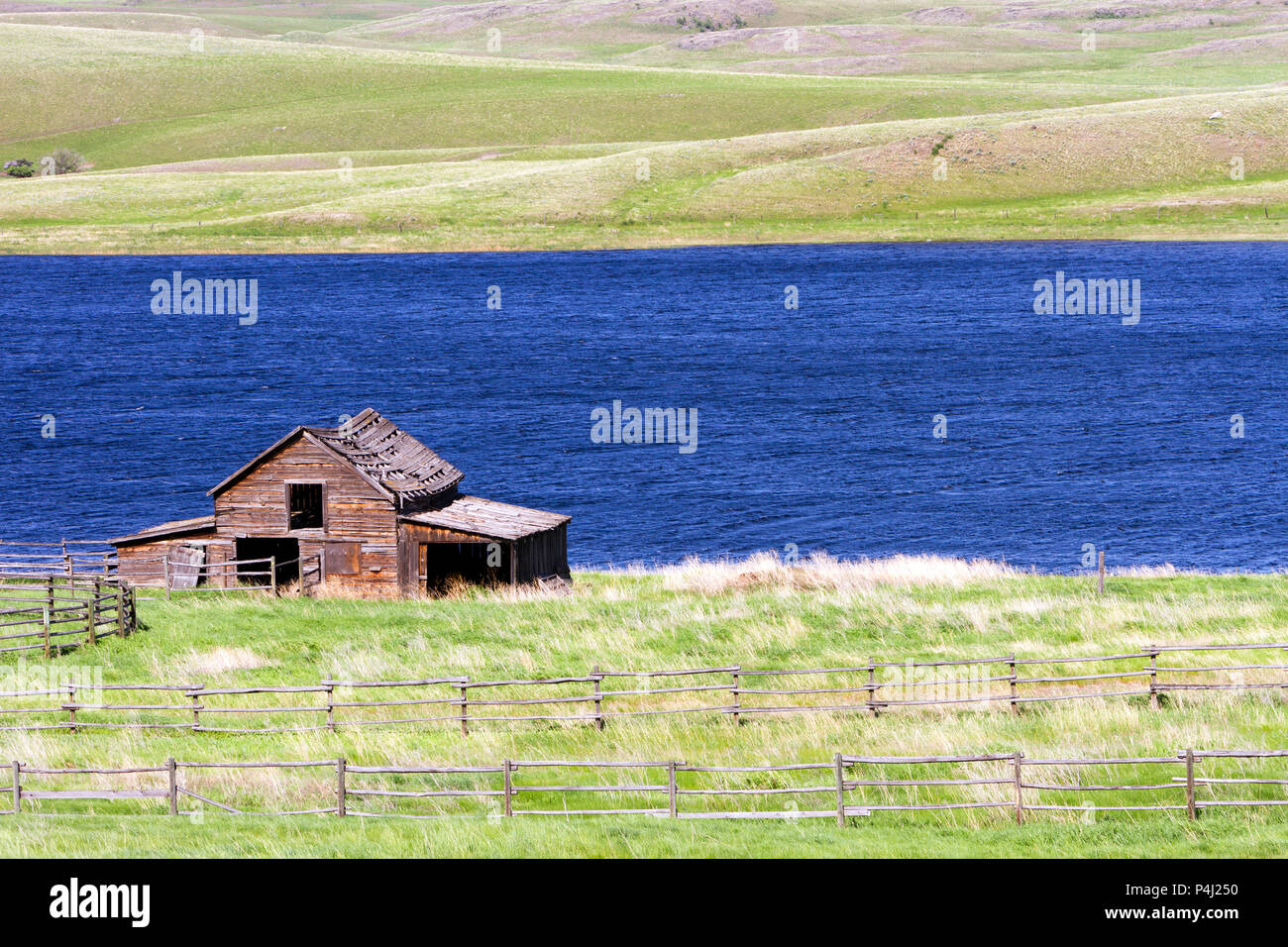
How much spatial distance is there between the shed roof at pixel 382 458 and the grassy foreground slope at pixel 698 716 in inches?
149

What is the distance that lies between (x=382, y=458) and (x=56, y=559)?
1185 cm

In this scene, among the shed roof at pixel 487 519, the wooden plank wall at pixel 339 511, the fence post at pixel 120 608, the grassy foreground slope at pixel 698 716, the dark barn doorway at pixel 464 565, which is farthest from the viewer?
the dark barn doorway at pixel 464 565

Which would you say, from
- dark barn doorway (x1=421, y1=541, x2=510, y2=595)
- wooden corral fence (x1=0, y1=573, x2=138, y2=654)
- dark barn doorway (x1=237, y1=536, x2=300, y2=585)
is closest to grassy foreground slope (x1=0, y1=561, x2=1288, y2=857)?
wooden corral fence (x1=0, y1=573, x2=138, y2=654)

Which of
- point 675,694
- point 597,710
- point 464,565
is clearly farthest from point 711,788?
point 464,565

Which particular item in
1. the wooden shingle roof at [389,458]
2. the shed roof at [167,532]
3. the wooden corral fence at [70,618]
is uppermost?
the wooden shingle roof at [389,458]

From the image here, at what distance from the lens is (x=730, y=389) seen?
295 feet

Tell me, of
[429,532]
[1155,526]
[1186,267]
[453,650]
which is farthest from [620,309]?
[453,650]

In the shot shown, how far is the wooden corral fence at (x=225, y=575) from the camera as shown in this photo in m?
43.2

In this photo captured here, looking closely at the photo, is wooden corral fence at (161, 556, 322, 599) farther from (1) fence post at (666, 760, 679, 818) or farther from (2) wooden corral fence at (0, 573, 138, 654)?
(1) fence post at (666, 760, 679, 818)

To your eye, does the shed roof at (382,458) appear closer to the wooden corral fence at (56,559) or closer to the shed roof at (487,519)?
the shed roof at (487,519)

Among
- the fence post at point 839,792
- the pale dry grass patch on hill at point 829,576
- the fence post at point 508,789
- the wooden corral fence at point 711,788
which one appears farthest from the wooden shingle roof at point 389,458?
the fence post at point 839,792

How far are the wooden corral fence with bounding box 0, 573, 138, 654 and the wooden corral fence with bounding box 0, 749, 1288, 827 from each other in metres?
10.1

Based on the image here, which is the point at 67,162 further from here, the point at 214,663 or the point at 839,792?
the point at 839,792

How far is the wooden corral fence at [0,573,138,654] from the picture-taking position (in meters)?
35.2
